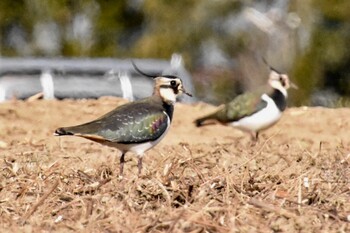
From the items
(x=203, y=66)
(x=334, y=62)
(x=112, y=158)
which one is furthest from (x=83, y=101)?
(x=203, y=66)

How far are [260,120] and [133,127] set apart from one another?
145 inches

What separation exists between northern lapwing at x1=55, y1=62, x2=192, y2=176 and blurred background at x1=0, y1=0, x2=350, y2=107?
14937 millimetres

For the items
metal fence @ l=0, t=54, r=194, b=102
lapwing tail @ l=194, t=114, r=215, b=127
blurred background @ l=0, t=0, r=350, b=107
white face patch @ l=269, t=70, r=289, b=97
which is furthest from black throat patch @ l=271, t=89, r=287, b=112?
blurred background @ l=0, t=0, r=350, b=107

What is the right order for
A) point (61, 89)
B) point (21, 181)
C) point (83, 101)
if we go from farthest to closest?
point (61, 89)
point (83, 101)
point (21, 181)

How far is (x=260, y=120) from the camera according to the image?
1328 cm

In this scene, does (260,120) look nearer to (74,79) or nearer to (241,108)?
(241,108)

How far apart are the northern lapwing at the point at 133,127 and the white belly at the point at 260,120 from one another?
2974mm

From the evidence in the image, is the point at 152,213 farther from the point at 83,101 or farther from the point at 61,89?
the point at 61,89

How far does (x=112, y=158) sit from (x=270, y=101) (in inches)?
141

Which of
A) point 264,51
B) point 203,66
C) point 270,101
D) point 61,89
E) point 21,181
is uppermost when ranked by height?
point 21,181

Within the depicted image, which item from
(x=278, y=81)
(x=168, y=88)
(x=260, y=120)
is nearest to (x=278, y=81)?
(x=278, y=81)

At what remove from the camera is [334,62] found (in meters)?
27.2

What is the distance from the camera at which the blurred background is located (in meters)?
27.0

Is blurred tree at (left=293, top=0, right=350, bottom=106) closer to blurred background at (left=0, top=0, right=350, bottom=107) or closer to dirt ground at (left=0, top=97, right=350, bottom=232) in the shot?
blurred background at (left=0, top=0, right=350, bottom=107)
